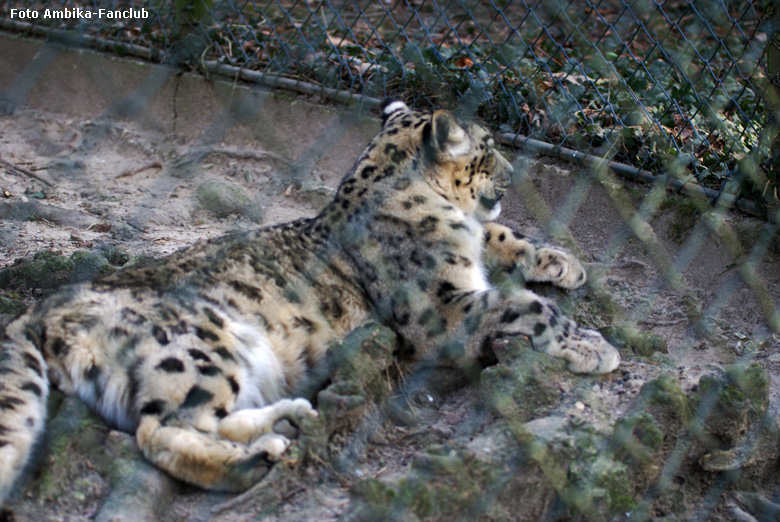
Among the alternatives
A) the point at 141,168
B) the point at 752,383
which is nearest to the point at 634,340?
the point at 752,383

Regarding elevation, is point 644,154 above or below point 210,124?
above

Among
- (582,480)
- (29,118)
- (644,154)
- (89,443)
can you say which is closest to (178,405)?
(89,443)

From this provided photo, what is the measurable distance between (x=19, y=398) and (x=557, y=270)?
1909mm

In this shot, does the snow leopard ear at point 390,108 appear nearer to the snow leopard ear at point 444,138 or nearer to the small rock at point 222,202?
the snow leopard ear at point 444,138

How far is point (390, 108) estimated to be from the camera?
125 inches

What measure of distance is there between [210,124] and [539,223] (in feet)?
6.87

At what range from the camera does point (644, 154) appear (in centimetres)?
351

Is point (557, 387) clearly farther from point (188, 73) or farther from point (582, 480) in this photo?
point (188, 73)

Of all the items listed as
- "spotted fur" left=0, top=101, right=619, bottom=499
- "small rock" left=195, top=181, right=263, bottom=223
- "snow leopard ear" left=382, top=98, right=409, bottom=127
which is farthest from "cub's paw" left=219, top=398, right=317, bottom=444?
"small rock" left=195, top=181, right=263, bottom=223

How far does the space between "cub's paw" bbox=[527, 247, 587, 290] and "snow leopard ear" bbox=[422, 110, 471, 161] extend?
522 mm

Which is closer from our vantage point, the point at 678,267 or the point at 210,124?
the point at 678,267

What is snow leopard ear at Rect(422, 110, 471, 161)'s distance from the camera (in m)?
2.79

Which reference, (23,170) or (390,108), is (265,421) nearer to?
(390,108)

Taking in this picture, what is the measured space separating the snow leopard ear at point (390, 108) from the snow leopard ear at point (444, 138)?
354mm
